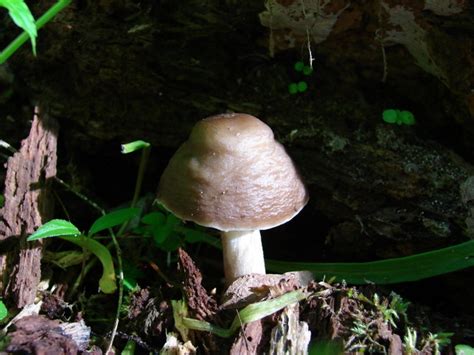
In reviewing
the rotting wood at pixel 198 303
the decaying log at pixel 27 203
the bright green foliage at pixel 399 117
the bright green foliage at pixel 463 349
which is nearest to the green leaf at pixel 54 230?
the decaying log at pixel 27 203

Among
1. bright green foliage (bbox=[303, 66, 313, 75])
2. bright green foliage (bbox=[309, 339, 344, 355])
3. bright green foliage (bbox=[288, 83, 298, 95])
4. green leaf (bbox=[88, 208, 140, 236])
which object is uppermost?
bright green foliage (bbox=[303, 66, 313, 75])

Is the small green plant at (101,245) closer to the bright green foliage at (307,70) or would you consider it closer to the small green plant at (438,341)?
the bright green foliage at (307,70)

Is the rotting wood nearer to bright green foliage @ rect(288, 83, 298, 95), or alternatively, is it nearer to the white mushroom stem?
the white mushroom stem

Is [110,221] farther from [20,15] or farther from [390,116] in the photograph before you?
[390,116]

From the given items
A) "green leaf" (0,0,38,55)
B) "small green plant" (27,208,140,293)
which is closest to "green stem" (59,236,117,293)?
"small green plant" (27,208,140,293)

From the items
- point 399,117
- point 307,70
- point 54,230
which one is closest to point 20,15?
point 54,230

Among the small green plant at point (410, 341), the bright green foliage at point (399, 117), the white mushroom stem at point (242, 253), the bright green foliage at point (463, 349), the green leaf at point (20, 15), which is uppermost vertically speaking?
the green leaf at point (20, 15)
